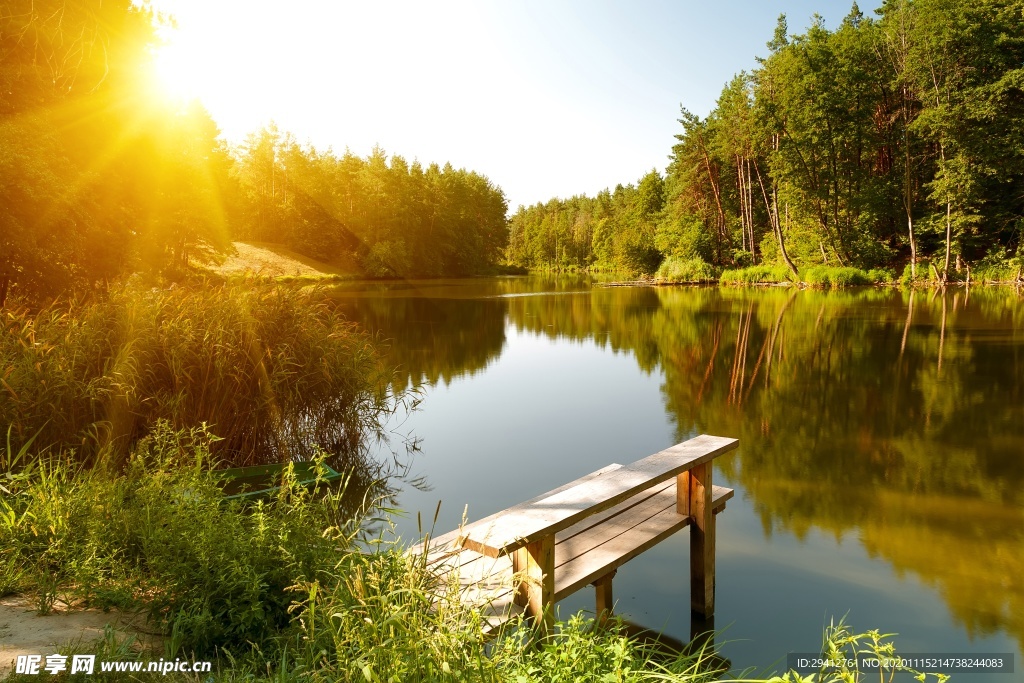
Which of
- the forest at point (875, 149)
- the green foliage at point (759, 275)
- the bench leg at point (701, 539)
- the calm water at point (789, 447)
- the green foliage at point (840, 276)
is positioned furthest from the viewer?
the green foliage at point (759, 275)

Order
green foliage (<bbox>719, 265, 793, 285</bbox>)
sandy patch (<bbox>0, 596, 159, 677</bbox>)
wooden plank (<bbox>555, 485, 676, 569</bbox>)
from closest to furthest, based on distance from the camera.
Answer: sandy patch (<bbox>0, 596, 159, 677</bbox>), wooden plank (<bbox>555, 485, 676, 569</bbox>), green foliage (<bbox>719, 265, 793, 285</bbox>)

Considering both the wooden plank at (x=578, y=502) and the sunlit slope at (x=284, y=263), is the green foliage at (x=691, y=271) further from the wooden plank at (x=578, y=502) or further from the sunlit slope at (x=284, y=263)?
the wooden plank at (x=578, y=502)

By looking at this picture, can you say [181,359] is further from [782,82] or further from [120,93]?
[782,82]

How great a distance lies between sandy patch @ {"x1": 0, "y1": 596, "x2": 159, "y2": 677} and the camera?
9.12 feet

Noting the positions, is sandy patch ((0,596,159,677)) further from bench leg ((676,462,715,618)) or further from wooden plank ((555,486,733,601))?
bench leg ((676,462,715,618))

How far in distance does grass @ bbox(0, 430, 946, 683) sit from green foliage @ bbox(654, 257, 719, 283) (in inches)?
1760

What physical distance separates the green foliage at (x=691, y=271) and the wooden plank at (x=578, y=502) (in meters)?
42.9

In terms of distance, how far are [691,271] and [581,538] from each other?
43890 mm

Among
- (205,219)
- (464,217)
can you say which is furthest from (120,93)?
(464,217)

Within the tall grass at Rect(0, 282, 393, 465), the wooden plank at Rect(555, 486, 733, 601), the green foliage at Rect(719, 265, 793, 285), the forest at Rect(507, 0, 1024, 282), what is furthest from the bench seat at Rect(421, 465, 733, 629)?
the green foliage at Rect(719, 265, 793, 285)

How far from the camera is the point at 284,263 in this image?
48156 mm

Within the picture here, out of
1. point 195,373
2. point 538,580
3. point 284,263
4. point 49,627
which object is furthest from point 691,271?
point 49,627

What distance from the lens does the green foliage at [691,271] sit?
4603cm

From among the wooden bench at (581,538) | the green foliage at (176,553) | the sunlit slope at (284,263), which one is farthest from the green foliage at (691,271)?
the green foliage at (176,553)
